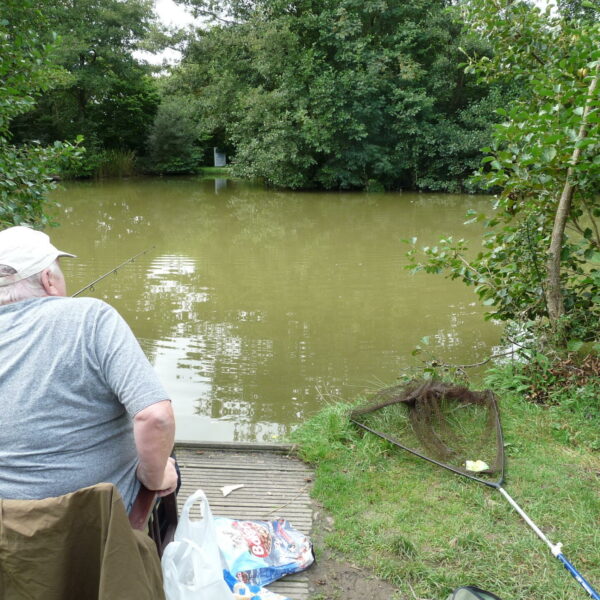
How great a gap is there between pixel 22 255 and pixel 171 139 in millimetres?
27095

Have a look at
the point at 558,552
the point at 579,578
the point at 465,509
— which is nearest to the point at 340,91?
the point at 465,509

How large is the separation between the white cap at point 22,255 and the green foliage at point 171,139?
26.2 metres

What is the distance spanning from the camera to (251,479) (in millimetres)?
3154

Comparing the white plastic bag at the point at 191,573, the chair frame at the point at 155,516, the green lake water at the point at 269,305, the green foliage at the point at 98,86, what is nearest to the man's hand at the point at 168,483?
the chair frame at the point at 155,516

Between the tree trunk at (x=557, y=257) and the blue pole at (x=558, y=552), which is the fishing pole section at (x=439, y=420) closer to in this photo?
the blue pole at (x=558, y=552)

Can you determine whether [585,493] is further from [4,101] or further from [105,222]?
[105,222]

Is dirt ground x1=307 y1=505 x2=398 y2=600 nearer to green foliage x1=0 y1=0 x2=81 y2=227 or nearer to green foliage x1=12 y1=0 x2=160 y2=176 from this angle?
green foliage x1=0 y1=0 x2=81 y2=227

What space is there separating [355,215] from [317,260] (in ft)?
18.5

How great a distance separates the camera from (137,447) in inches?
63.9

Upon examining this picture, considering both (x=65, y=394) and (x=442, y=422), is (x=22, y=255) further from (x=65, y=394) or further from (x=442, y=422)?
(x=442, y=422)

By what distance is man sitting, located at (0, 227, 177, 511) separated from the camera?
1.54 m

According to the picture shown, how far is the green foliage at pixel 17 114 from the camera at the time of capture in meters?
3.96

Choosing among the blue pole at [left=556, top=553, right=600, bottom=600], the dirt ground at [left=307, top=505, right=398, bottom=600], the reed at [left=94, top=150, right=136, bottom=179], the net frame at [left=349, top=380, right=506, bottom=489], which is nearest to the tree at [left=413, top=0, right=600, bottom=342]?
the net frame at [left=349, top=380, right=506, bottom=489]

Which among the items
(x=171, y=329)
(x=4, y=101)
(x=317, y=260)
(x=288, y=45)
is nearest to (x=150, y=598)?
(x=4, y=101)
